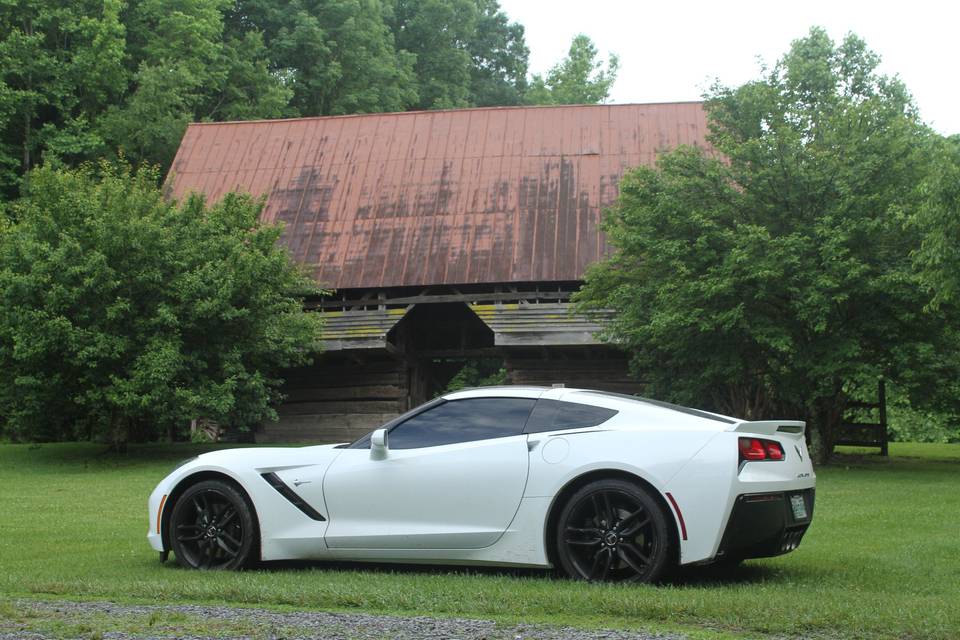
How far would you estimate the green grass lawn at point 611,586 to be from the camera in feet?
18.8

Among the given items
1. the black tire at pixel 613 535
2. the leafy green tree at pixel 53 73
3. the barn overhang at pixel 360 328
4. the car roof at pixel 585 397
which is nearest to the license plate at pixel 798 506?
the car roof at pixel 585 397

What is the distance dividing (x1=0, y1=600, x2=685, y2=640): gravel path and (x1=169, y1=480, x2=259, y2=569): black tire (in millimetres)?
1734

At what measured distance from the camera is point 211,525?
26.6 feet

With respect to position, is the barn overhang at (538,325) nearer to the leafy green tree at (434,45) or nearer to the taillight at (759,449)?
the taillight at (759,449)

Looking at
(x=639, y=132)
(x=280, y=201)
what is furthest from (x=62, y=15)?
(x=639, y=132)

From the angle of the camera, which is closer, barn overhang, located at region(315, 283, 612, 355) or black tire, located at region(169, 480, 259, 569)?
black tire, located at region(169, 480, 259, 569)

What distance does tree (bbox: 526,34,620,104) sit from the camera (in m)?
60.1

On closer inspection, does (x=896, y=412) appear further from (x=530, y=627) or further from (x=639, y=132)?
(x=530, y=627)

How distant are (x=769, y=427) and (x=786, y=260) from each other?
1121 centimetres

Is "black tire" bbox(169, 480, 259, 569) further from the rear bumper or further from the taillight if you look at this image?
the taillight

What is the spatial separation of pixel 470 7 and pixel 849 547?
2182 inches

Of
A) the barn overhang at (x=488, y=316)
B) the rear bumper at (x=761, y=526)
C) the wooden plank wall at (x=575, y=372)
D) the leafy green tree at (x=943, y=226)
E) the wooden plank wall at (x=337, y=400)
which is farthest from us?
the wooden plank wall at (x=337, y=400)

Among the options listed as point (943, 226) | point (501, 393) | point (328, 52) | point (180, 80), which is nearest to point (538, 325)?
point (943, 226)

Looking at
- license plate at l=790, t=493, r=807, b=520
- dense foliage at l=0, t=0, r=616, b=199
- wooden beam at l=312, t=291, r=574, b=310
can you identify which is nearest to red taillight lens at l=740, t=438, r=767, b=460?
license plate at l=790, t=493, r=807, b=520
